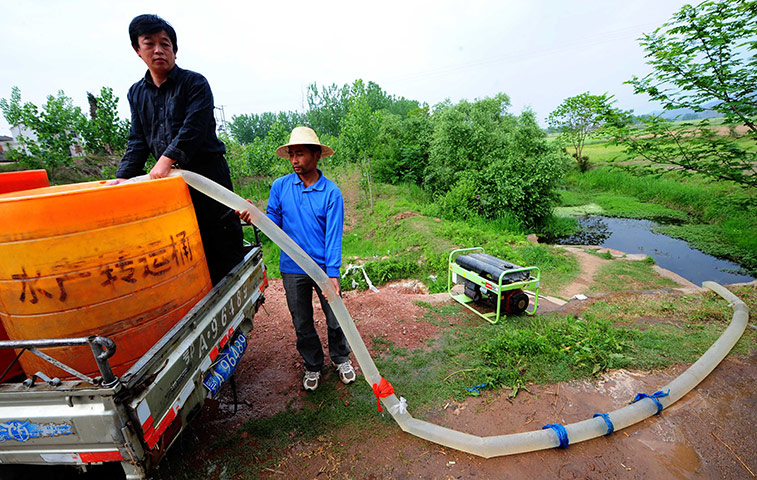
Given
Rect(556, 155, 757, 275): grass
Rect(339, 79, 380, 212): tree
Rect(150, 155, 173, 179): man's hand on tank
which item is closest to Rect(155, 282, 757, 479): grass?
Rect(150, 155, 173, 179): man's hand on tank

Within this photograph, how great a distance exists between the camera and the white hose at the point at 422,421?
2316mm

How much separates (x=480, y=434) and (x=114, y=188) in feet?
9.80

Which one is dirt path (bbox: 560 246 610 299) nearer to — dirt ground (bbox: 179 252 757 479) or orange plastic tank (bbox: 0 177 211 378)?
dirt ground (bbox: 179 252 757 479)

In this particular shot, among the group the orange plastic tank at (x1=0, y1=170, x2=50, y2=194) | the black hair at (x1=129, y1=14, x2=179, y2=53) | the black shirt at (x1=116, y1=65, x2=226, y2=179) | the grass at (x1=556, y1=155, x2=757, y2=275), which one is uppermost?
the black hair at (x1=129, y1=14, x2=179, y2=53)

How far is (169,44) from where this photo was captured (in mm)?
2516

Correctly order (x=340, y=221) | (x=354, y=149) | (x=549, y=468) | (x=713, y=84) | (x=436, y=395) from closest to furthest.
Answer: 1. (x=549, y=468)
2. (x=340, y=221)
3. (x=436, y=395)
4. (x=713, y=84)
5. (x=354, y=149)

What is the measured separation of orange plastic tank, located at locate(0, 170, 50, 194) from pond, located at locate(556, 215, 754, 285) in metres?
12.7

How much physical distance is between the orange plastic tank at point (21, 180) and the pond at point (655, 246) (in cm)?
1269

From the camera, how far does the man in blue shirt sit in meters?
2.81

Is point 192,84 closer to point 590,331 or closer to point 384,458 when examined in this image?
point 384,458

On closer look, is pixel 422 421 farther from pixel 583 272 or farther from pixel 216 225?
pixel 583 272

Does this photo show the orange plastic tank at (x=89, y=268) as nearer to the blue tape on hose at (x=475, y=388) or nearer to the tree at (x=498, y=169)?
the blue tape on hose at (x=475, y=388)

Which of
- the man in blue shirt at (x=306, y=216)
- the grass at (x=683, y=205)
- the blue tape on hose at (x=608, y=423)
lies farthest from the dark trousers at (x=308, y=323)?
the grass at (x=683, y=205)

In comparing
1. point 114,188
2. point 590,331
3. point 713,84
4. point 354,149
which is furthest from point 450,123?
point 114,188
